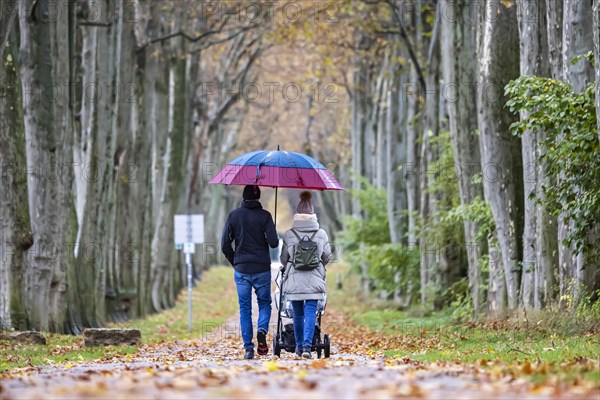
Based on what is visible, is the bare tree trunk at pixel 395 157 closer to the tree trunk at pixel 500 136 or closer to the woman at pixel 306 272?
the tree trunk at pixel 500 136

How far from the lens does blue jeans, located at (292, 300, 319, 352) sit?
14305 mm

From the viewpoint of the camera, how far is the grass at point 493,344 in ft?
33.2

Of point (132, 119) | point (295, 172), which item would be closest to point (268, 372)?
point (295, 172)

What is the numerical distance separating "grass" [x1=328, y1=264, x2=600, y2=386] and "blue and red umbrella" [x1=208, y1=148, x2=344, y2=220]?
228 centimetres

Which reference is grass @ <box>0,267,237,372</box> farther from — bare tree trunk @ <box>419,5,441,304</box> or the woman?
bare tree trunk @ <box>419,5,441,304</box>

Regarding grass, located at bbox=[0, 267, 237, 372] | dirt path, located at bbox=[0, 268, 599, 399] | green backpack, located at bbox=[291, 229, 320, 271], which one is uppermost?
green backpack, located at bbox=[291, 229, 320, 271]

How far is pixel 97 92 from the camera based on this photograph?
2511 cm

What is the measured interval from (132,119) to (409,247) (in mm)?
8075

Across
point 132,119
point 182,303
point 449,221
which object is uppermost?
point 132,119

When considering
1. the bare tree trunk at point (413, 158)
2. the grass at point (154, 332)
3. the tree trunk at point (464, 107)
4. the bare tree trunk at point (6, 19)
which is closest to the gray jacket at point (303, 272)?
the grass at point (154, 332)

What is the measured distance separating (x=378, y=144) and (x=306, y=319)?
27328 millimetres

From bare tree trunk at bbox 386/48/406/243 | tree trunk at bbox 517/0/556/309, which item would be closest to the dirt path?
tree trunk at bbox 517/0/556/309

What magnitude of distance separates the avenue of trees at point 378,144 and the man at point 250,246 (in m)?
3.90

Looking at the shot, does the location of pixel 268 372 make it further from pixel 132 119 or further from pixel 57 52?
pixel 132 119
